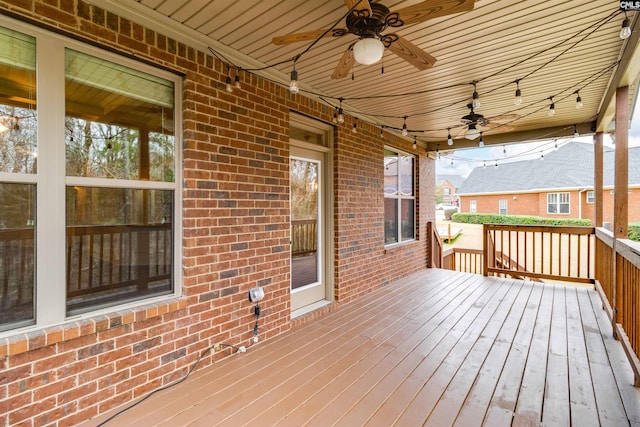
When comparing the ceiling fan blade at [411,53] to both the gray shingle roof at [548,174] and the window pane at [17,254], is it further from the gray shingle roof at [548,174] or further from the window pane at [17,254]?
the gray shingle roof at [548,174]

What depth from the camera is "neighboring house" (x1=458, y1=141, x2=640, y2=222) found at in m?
15.5

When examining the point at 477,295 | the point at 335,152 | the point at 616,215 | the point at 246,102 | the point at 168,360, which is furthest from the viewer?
the point at 477,295

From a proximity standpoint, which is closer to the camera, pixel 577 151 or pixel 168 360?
pixel 168 360

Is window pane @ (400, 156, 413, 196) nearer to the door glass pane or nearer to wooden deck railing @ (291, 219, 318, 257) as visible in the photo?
the door glass pane

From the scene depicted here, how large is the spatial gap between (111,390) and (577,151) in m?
23.0

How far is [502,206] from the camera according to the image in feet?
64.7

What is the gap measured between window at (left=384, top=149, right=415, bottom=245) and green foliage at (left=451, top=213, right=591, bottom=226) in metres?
10.2

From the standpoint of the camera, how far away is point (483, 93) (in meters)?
3.74

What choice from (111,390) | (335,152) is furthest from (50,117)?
(335,152)

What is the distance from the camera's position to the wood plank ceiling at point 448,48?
2092 mm

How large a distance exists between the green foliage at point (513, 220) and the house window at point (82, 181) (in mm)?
15161

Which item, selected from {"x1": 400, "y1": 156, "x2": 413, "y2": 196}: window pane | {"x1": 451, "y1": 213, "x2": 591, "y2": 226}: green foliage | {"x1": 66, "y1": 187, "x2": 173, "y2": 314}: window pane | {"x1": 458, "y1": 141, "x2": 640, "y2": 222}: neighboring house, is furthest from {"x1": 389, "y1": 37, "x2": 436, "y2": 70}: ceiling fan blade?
{"x1": 451, "y1": 213, "x2": 591, "y2": 226}: green foliage

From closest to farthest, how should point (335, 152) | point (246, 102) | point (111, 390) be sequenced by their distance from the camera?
point (111, 390)
point (246, 102)
point (335, 152)

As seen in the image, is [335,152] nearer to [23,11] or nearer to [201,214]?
[201,214]
